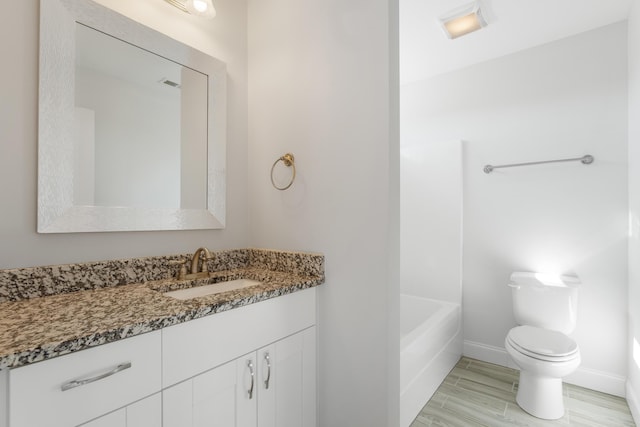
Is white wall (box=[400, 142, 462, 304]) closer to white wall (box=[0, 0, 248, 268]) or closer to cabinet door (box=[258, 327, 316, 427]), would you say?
cabinet door (box=[258, 327, 316, 427])

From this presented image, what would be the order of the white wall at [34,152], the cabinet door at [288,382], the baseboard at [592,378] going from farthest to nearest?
the baseboard at [592,378] < the cabinet door at [288,382] < the white wall at [34,152]

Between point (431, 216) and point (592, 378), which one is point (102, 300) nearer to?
point (431, 216)

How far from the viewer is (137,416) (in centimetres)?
82

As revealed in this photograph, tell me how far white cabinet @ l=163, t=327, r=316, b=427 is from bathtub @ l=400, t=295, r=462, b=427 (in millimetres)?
586

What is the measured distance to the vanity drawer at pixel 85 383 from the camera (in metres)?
0.65

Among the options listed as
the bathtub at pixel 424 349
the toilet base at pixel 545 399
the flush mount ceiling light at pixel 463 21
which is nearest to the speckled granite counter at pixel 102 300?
the bathtub at pixel 424 349

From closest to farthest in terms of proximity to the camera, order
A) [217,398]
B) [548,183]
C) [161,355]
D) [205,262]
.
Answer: [161,355] < [217,398] < [205,262] < [548,183]

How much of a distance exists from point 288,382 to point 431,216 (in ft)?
6.49

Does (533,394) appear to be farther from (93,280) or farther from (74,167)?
(74,167)

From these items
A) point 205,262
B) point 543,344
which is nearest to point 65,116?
point 205,262

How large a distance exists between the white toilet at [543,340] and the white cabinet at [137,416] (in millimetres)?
1957

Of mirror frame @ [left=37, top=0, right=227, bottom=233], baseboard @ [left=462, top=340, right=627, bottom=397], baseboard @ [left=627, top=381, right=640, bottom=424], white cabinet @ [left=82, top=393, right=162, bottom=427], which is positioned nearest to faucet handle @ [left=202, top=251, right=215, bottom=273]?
mirror frame @ [left=37, top=0, right=227, bottom=233]

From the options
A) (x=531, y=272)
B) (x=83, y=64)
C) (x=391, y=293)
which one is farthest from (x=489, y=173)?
(x=83, y=64)

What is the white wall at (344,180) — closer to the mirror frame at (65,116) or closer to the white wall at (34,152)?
the white wall at (34,152)
